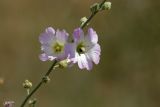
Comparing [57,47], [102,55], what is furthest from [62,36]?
[102,55]

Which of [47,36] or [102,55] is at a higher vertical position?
[102,55]

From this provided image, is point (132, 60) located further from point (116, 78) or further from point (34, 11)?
point (34, 11)

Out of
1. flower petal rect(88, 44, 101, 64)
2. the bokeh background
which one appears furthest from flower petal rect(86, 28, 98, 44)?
the bokeh background

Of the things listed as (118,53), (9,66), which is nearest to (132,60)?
(118,53)

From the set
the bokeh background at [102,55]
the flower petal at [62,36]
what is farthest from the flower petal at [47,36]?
the bokeh background at [102,55]

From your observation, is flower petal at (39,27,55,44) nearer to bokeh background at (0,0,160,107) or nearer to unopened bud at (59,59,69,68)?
unopened bud at (59,59,69,68)

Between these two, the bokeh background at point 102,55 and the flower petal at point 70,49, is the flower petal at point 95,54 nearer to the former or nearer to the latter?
the flower petal at point 70,49

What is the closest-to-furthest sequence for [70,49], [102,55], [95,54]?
[70,49] < [95,54] < [102,55]

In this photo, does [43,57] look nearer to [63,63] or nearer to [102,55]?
[63,63]
